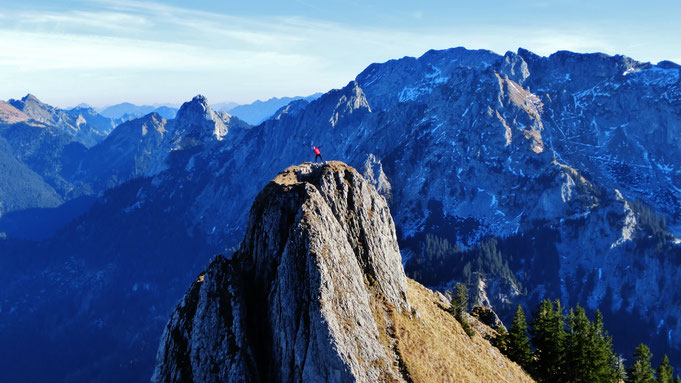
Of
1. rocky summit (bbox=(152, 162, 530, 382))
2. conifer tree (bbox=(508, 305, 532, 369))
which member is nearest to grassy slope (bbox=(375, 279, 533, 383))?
rocky summit (bbox=(152, 162, 530, 382))

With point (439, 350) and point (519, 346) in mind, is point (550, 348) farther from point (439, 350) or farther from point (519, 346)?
point (439, 350)

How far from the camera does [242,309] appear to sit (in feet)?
135

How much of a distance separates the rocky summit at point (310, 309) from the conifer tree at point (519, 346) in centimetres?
1172

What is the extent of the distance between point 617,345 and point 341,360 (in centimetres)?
17509

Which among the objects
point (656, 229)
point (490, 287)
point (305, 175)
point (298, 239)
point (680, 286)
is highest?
point (305, 175)

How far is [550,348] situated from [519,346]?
4876 millimetres

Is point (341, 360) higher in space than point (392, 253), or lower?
lower

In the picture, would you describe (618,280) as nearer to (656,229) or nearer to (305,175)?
(656,229)

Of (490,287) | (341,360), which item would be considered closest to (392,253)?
(341,360)

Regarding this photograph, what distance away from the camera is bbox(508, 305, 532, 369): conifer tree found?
5928cm

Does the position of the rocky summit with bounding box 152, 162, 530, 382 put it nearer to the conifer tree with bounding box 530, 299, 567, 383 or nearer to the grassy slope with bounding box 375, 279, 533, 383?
the grassy slope with bounding box 375, 279, 533, 383

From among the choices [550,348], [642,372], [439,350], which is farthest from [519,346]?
[439,350]

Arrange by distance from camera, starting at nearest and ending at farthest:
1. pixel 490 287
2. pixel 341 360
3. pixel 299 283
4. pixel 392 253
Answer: pixel 341 360 < pixel 299 283 < pixel 392 253 < pixel 490 287

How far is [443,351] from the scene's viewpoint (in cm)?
4459
